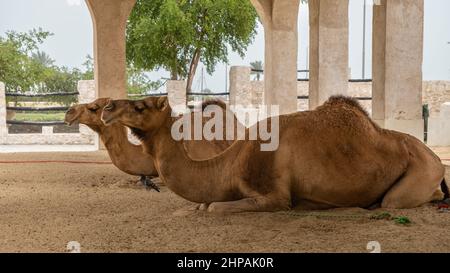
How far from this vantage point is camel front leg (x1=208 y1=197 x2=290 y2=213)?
5035mm

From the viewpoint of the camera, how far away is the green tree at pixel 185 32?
26.8 m

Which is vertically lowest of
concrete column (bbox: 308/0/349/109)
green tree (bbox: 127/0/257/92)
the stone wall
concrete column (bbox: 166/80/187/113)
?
the stone wall

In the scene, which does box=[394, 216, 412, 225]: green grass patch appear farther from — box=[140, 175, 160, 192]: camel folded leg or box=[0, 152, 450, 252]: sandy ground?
box=[140, 175, 160, 192]: camel folded leg

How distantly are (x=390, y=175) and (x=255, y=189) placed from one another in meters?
1.20

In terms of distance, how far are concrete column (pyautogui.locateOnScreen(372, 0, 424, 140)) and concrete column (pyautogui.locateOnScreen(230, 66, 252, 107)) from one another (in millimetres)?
10421

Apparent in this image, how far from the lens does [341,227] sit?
4777mm

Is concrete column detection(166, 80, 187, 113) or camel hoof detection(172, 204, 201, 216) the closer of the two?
camel hoof detection(172, 204, 201, 216)

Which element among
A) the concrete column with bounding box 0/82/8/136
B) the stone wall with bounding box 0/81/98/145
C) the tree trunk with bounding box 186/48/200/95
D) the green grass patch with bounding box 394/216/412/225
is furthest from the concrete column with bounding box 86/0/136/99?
the tree trunk with bounding box 186/48/200/95

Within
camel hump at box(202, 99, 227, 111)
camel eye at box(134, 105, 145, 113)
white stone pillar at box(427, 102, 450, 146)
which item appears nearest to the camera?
camel eye at box(134, 105, 145, 113)

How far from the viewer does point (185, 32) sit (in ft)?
88.2

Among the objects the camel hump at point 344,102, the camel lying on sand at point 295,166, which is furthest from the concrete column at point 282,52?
the camel lying on sand at point 295,166

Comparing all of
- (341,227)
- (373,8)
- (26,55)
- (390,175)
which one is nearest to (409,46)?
(373,8)

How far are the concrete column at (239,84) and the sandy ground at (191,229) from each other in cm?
1501

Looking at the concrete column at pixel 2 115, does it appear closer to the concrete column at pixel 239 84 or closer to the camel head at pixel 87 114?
the concrete column at pixel 239 84
